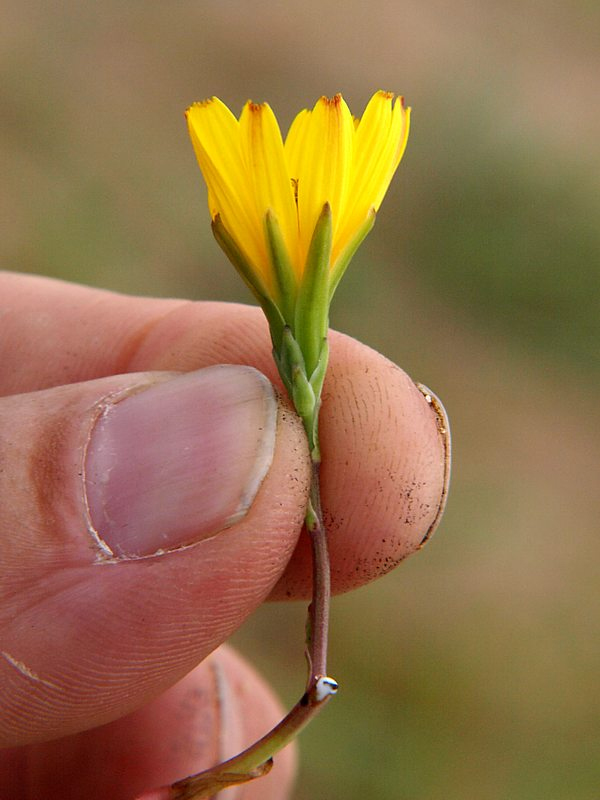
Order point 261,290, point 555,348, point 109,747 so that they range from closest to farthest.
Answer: point 261,290
point 109,747
point 555,348

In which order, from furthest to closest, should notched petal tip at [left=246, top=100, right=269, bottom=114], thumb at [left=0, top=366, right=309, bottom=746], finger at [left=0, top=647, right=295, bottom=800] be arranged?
finger at [left=0, top=647, right=295, bottom=800], thumb at [left=0, top=366, right=309, bottom=746], notched petal tip at [left=246, top=100, right=269, bottom=114]

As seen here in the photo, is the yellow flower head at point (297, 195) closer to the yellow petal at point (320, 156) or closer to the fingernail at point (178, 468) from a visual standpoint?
the yellow petal at point (320, 156)

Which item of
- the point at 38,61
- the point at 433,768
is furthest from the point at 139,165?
the point at 433,768

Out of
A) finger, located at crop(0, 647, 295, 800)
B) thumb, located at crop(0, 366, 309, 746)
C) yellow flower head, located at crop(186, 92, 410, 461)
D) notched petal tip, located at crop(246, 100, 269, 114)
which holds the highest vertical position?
notched petal tip, located at crop(246, 100, 269, 114)

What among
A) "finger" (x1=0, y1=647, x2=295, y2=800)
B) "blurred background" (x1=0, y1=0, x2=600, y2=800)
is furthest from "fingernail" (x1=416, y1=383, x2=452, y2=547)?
"blurred background" (x1=0, y1=0, x2=600, y2=800)

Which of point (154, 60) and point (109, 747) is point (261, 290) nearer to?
point (109, 747)

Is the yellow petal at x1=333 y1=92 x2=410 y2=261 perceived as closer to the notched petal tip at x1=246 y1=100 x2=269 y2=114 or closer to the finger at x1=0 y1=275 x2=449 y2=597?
the notched petal tip at x1=246 y1=100 x2=269 y2=114

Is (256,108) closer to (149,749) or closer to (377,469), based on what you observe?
(377,469)
